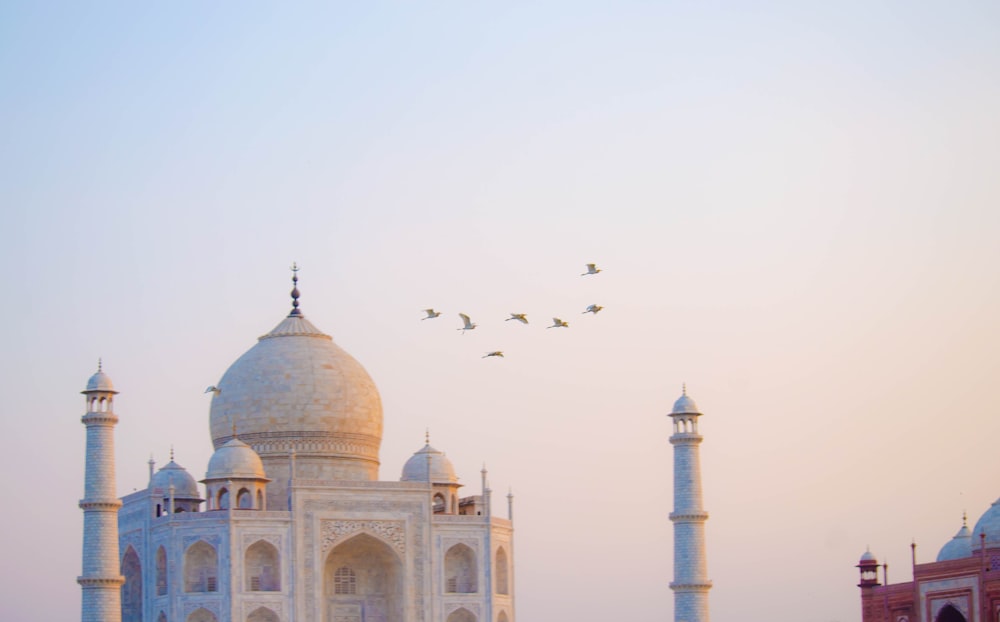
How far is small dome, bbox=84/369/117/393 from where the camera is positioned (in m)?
44.7

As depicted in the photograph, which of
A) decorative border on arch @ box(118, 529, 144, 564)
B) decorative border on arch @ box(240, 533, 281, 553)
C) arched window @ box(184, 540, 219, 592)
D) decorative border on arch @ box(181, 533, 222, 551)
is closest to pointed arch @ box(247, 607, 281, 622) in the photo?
arched window @ box(184, 540, 219, 592)

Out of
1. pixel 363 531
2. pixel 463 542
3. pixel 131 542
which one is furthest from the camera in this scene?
pixel 131 542

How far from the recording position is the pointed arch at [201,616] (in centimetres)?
4453

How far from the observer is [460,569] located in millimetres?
47062

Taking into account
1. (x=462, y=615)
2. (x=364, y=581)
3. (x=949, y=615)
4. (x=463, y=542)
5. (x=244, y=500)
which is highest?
(x=244, y=500)

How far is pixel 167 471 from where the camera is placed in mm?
48062

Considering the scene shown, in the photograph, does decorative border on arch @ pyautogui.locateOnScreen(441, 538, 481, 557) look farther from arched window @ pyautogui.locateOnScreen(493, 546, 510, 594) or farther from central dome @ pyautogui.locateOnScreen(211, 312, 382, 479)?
central dome @ pyautogui.locateOnScreen(211, 312, 382, 479)

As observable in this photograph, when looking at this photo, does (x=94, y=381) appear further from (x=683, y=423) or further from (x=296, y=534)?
(x=683, y=423)

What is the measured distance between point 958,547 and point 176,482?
18.8m

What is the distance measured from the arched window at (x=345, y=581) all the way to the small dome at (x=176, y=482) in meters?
3.93

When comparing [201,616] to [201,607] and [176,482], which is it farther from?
[176,482]

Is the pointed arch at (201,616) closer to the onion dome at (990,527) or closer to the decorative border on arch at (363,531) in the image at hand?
the decorative border on arch at (363,531)

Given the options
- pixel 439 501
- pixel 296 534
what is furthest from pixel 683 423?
pixel 296 534

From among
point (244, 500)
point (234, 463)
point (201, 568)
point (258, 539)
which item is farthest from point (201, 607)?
point (234, 463)
